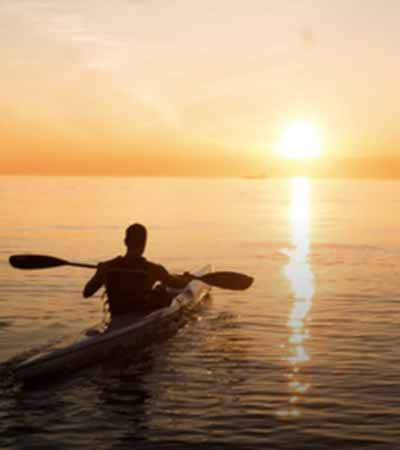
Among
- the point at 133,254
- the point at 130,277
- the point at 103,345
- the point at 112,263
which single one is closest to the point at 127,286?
the point at 130,277

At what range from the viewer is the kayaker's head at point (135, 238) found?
11.7m

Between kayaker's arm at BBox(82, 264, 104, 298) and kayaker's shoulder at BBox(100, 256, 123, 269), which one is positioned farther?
kayaker's shoulder at BBox(100, 256, 123, 269)

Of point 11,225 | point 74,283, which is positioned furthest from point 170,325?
point 11,225

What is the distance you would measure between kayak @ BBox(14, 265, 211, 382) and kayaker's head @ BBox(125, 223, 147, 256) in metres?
1.45

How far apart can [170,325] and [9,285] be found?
8.23 metres

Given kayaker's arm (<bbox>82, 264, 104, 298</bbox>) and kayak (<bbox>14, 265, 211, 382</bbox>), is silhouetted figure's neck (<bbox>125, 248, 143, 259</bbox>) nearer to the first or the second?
kayaker's arm (<bbox>82, 264, 104, 298</bbox>)

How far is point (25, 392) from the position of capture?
9633 millimetres

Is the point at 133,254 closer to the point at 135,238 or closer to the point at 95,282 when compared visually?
the point at 135,238

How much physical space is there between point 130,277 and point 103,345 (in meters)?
1.46

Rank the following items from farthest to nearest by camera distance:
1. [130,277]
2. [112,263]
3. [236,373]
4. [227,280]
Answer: [227,280] < [130,277] < [112,263] < [236,373]

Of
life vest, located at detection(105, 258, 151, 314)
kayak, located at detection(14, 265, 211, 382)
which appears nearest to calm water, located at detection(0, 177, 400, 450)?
kayak, located at detection(14, 265, 211, 382)

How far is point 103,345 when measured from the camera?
11.4 m

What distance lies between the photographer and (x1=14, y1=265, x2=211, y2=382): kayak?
33.0 ft

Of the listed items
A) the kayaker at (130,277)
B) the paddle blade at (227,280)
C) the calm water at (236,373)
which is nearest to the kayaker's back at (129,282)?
the kayaker at (130,277)
